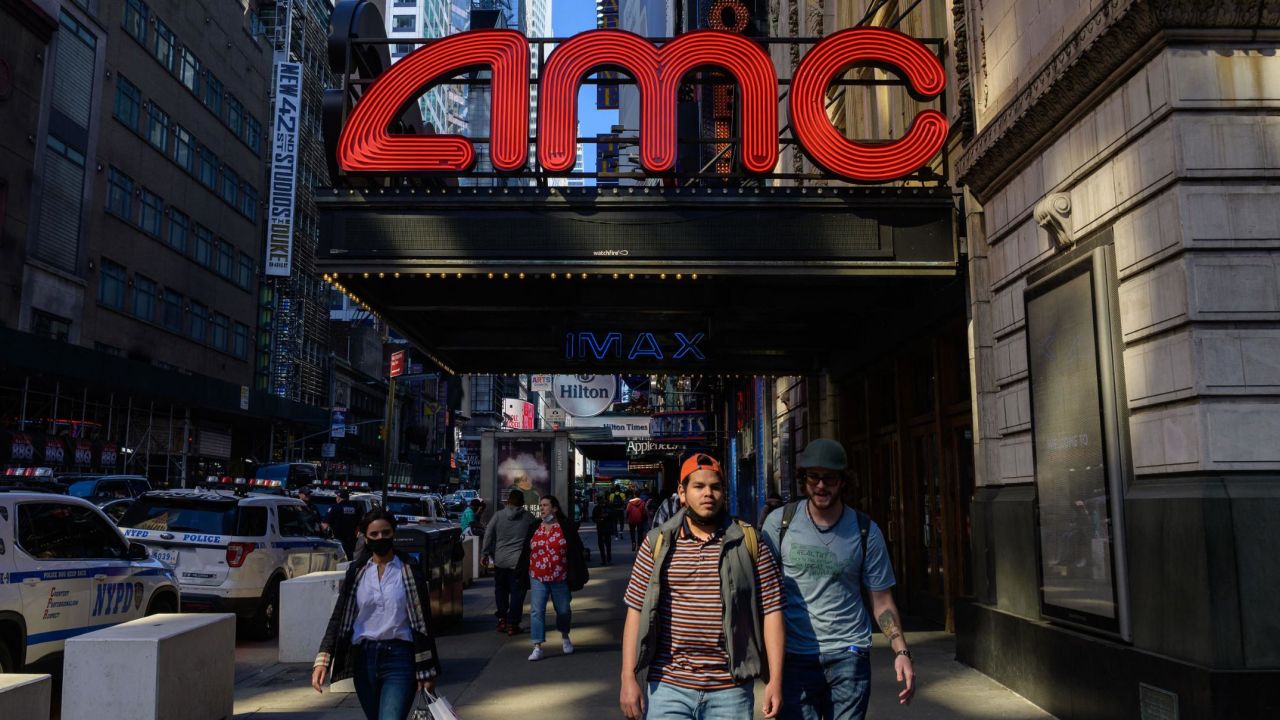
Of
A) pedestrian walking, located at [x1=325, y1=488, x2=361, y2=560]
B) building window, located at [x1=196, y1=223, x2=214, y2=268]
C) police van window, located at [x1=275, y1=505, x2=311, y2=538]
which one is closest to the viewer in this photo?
police van window, located at [x1=275, y1=505, x2=311, y2=538]

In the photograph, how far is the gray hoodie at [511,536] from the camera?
1393 cm

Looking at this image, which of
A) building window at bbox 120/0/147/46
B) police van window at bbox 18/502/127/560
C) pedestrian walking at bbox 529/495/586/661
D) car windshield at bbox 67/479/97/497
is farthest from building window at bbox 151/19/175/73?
pedestrian walking at bbox 529/495/586/661

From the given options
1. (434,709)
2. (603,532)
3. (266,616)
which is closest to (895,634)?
(434,709)

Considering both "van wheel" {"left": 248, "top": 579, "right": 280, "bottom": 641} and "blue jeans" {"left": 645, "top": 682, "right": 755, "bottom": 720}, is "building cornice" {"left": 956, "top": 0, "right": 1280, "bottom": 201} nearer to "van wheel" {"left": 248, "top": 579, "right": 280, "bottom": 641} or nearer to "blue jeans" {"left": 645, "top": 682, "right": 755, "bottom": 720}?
"blue jeans" {"left": 645, "top": 682, "right": 755, "bottom": 720}

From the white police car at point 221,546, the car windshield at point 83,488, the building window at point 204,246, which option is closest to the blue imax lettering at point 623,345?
the white police car at point 221,546

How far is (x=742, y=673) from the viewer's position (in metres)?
4.36

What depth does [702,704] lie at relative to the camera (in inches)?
174

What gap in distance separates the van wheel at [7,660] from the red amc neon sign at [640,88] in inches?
241

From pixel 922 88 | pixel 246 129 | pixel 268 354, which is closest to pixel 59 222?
pixel 246 129

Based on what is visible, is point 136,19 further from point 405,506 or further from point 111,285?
point 405,506

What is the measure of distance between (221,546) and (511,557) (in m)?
3.88

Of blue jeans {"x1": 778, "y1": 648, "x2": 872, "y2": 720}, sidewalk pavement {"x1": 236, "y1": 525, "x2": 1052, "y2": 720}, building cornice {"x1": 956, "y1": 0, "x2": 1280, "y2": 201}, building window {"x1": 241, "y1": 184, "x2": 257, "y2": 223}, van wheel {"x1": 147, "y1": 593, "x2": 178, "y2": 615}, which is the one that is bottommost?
sidewalk pavement {"x1": 236, "y1": 525, "x2": 1052, "y2": 720}

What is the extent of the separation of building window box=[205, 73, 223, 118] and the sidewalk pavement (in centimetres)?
4485

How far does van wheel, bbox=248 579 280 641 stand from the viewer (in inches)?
546
